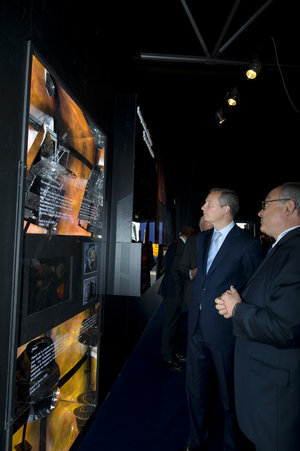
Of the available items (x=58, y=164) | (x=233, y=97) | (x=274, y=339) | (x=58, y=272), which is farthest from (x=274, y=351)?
(x=233, y=97)

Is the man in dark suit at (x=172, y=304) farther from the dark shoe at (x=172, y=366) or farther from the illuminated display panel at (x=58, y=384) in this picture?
the illuminated display panel at (x=58, y=384)

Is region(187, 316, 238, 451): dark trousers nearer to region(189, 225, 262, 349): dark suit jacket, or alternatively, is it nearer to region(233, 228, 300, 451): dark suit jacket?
region(189, 225, 262, 349): dark suit jacket

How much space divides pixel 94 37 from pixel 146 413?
10.1ft

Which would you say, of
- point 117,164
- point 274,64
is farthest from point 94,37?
point 274,64

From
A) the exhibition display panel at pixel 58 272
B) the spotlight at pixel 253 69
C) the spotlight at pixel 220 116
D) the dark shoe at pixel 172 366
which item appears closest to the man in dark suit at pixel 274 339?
the exhibition display panel at pixel 58 272

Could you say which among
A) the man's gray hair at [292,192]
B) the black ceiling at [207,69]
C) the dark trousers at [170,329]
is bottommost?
the dark trousers at [170,329]

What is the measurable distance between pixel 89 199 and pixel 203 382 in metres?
1.51

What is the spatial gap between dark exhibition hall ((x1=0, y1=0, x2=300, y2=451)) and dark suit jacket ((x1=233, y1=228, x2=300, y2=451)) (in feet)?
3.22

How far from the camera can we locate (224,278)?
5.97ft

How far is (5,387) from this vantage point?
1.05m

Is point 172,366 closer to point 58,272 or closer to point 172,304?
point 172,304

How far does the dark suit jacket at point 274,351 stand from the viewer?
112 cm

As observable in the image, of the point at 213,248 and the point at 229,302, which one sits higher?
the point at 213,248

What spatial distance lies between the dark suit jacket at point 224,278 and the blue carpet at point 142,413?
3.04 ft
